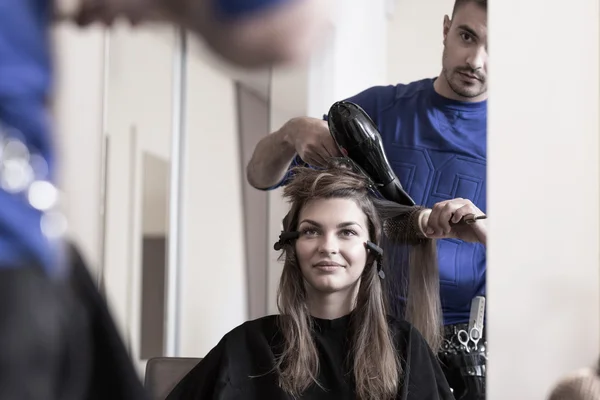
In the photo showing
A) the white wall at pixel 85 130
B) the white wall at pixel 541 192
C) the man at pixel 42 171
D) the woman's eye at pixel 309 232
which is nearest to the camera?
the man at pixel 42 171

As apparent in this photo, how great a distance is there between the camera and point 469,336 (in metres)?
Result: 1.33

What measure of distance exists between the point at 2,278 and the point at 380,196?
1.02 meters

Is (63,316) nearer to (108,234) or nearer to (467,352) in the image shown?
(467,352)

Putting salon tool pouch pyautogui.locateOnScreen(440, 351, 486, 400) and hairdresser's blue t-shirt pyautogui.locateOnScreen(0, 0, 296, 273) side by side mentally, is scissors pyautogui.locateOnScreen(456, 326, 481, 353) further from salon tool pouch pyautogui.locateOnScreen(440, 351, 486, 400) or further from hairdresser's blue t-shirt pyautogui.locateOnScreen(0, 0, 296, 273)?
hairdresser's blue t-shirt pyautogui.locateOnScreen(0, 0, 296, 273)

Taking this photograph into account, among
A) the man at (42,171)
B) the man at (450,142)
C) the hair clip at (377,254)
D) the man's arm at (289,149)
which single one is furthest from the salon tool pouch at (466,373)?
the man at (42,171)

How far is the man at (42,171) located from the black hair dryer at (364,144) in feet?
3.11

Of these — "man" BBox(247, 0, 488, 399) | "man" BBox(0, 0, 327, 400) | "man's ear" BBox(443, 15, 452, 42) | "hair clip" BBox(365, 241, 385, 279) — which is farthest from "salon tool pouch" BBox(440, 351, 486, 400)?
"man" BBox(0, 0, 327, 400)

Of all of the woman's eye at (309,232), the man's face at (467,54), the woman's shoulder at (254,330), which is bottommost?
the woman's shoulder at (254,330)

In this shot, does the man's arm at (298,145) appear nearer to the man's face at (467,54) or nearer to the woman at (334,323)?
the woman at (334,323)

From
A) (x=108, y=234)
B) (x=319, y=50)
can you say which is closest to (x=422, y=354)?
(x=108, y=234)

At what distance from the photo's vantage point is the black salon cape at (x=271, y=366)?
1339 mm

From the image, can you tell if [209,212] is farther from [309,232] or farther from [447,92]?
[447,92]

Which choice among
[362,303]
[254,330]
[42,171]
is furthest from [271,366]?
[42,171]

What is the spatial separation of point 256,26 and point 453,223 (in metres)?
0.98
